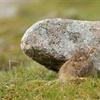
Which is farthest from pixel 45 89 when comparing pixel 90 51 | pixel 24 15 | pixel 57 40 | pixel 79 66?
pixel 24 15

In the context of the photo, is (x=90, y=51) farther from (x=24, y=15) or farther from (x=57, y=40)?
(x=24, y=15)

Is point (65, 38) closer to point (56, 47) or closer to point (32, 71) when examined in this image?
point (56, 47)

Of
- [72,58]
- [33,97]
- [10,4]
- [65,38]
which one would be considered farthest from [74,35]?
[10,4]

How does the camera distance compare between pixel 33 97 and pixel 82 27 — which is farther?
pixel 82 27

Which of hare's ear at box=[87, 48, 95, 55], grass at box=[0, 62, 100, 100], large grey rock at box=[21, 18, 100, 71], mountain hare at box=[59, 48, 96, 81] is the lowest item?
grass at box=[0, 62, 100, 100]

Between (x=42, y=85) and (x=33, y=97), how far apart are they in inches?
26.5

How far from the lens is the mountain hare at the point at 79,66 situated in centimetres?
1102

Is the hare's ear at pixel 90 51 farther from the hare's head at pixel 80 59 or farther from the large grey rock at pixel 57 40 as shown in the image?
the large grey rock at pixel 57 40

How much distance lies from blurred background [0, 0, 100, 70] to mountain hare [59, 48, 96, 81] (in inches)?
217

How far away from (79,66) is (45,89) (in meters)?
0.96

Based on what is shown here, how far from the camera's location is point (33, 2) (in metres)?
57.5

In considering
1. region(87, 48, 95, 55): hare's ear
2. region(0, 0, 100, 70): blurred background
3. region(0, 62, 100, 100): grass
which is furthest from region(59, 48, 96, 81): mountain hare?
region(0, 0, 100, 70): blurred background

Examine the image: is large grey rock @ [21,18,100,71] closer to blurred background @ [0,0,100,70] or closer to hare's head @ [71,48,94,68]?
hare's head @ [71,48,94,68]

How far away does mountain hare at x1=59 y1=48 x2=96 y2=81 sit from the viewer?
11.0m
